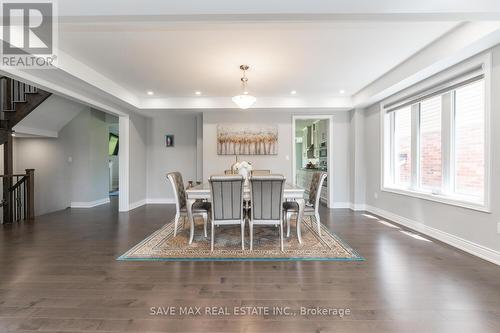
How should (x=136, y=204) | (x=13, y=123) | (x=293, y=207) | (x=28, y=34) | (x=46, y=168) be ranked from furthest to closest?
1. (x=46, y=168)
2. (x=136, y=204)
3. (x=13, y=123)
4. (x=293, y=207)
5. (x=28, y=34)

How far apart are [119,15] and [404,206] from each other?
16.0ft

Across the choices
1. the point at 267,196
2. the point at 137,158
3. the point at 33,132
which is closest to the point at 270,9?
the point at 267,196

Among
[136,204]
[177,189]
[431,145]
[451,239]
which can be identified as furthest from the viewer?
[136,204]

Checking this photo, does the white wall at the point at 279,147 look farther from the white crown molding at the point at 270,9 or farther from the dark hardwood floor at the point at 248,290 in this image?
the white crown molding at the point at 270,9

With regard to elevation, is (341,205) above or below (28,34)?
below

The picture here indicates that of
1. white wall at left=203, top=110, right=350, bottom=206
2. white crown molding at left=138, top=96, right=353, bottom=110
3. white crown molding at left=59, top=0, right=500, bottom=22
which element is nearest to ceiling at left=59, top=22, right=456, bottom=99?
white crown molding at left=59, top=0, right=500, bottom=22

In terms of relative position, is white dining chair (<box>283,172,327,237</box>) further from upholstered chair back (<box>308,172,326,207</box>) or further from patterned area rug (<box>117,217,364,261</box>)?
patterned area rug (<box>117,217,364,261</box>)

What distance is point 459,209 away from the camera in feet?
10.6

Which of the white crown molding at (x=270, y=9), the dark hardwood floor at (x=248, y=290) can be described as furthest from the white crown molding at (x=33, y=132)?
the white crown molding at (x=270, y=9)

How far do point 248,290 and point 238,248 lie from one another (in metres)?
1.06

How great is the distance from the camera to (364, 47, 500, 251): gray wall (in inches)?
109

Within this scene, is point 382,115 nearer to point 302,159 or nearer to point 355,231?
point 355,231

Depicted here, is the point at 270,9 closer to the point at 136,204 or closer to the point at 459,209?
the point at 459,209

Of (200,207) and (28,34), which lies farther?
(200,207)
